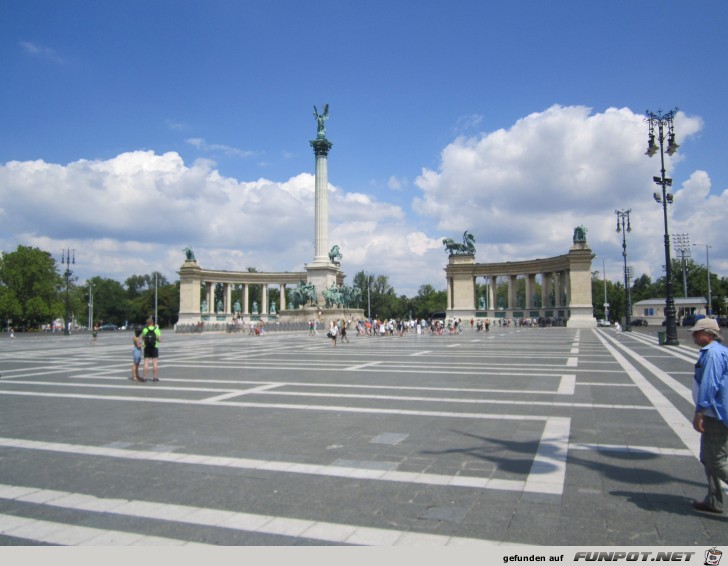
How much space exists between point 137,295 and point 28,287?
6258cm

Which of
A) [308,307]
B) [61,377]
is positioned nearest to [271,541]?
[61,377]

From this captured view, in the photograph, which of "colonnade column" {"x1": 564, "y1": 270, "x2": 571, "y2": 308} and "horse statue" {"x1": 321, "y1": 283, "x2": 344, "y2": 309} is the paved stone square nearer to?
"horse statue" {"x1": 321, "y1": 283, "x2": 344, "y2": 309}

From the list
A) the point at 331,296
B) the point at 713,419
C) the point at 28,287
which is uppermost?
the point at 28,287

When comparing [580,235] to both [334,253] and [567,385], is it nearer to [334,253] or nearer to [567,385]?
[334,253]

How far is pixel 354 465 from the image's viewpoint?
22.6 ft

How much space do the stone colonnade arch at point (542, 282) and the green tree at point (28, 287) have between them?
65.2 m

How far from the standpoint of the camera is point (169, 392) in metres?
13.6

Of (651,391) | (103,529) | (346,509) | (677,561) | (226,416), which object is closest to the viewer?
(677,561)

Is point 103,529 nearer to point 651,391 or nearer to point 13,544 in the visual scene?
point 13,544

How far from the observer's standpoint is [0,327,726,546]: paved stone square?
16.0ft

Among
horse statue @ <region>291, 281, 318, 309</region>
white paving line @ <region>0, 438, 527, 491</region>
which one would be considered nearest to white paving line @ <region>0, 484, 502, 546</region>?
white paving line @ <region>0, 438, 527, 491</region>

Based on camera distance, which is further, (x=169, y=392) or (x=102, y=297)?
(x=102, y=297)

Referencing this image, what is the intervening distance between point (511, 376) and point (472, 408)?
5.79 meters

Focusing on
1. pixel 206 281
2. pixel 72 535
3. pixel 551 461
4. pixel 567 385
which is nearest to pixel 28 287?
pixel 206 281
